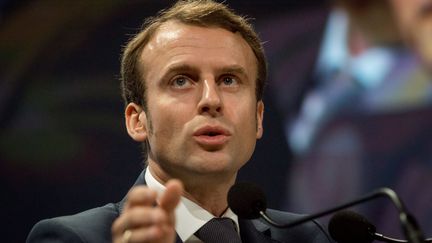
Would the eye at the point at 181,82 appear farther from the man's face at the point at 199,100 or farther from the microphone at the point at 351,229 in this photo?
the microphone at the point at 351,229

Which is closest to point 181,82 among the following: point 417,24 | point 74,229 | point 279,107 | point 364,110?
point 74,229

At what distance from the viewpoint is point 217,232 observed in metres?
1.92

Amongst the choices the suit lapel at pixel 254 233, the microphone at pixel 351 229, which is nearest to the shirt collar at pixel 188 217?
the suit lapel at pixel 254 233

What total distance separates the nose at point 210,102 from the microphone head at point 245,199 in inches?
9.9

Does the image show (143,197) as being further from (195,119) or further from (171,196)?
(195,119)

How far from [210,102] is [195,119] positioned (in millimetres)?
52

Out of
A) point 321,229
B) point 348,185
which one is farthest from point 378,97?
point 321,229

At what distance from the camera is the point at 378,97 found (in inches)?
126

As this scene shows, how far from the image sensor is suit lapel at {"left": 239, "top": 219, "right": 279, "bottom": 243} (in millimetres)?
2041

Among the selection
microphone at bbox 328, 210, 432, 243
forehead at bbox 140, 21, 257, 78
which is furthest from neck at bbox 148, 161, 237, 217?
microphone at bbox 328, 210, 432, 243

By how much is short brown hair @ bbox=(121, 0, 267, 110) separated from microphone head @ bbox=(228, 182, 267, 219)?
18.2 inches

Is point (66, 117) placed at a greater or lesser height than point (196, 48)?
lesser

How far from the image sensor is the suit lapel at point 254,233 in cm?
204

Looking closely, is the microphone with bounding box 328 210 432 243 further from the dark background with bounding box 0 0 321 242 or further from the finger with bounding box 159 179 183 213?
the dark background with bounding box 0 0 321 242
